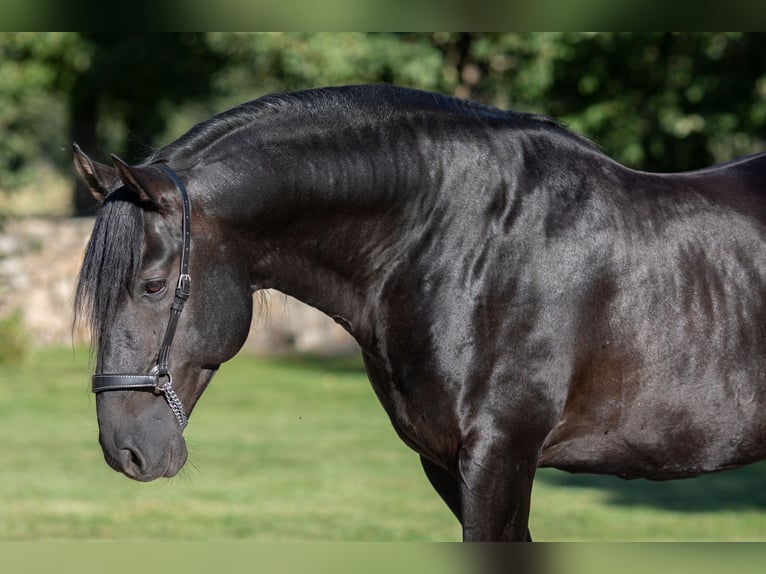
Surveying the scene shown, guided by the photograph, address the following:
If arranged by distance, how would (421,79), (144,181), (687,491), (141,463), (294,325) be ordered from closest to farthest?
1. (144,181)
2. (141,463)
3. (687,491)
4. (421,79)
5. (294,325)

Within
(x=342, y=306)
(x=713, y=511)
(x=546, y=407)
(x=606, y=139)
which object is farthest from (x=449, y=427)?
(x=606, y=139)

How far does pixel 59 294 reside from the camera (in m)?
18.0

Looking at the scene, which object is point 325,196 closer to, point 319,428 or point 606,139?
point 319,428

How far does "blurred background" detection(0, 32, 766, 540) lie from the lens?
795 cm

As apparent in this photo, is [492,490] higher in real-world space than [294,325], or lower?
higher

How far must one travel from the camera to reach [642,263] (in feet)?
10.5

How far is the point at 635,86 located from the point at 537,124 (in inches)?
487

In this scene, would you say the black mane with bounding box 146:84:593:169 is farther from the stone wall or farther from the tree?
the tree

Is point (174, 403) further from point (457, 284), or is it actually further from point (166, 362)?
point (457, 284)

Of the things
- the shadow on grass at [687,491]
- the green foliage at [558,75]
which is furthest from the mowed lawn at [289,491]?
the green foliage at [558,75]

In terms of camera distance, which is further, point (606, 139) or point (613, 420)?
point (606, 139)

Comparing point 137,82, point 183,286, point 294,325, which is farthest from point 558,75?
point 183,286

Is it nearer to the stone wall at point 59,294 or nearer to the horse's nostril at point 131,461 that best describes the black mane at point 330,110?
the horse's nostril at point 131,461

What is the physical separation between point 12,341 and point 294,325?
435 cm
